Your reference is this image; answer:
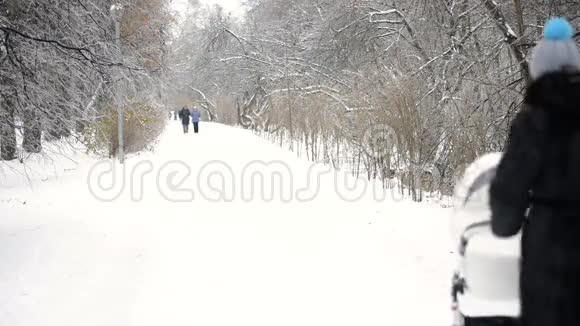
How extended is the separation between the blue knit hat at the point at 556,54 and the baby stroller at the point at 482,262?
51 cm

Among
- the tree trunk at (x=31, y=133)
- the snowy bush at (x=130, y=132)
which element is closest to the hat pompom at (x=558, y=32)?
the tree trunk at (x=31, y=133)

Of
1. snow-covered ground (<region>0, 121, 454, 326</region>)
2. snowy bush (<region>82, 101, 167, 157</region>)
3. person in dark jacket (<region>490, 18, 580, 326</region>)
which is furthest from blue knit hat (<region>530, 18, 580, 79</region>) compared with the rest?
snowy bush (<region>82, 101, 167, 157</region>)

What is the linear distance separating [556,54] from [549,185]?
0.55 m

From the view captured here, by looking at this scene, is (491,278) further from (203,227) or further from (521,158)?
(203,227)

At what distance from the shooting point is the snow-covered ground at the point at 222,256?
14.9 feet

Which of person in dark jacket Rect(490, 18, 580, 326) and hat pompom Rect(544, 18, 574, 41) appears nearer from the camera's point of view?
person in dark jacket Rect(490, 18, 580, 326)

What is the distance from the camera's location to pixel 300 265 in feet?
18.8

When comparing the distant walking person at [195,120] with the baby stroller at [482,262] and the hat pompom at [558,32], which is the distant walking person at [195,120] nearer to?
the baby stroller at [482,262]

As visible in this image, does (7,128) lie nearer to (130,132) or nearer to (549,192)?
(549,192)

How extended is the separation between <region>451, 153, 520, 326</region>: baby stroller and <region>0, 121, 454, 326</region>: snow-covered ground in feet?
6.14

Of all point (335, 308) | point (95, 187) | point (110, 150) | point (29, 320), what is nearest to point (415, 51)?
point (95, 187)

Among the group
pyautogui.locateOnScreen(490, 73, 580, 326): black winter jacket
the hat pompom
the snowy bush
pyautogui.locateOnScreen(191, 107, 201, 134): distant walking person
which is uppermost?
pyautogui.locateOnScreen(191, 107, 201, 134): distant walking person

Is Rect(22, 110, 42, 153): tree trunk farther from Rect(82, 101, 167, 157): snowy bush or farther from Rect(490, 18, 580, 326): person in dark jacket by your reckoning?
Rect(82, 101, 167, 157): snowy bush

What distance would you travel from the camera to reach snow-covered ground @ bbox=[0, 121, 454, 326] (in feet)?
14.9
